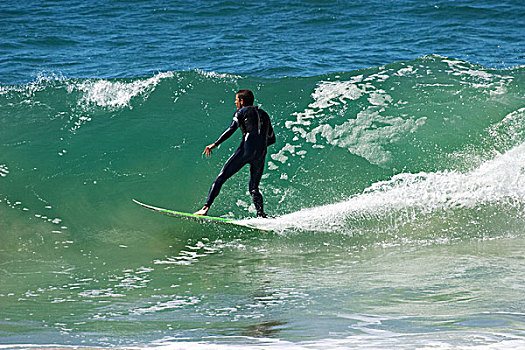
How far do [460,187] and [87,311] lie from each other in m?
5.34

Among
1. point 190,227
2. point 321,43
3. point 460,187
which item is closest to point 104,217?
point 190,227

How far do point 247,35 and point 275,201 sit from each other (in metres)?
9.30

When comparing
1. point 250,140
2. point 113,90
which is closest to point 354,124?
point 250,140

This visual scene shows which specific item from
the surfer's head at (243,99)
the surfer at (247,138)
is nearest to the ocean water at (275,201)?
the surfer at (247,138)

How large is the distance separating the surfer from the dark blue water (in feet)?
20.2

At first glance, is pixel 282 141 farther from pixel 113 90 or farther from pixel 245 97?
pixel 113 90

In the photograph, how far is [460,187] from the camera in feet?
26.9

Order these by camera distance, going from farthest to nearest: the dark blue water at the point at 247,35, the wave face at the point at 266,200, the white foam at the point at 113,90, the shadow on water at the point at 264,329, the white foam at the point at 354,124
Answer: the dark blue water at the point at 247,35 < the white foam at the point at 113,90 < the white foam at the point at 354,124 < the wave face at the point at 266,200 < the shadow on water at the point at 264,329

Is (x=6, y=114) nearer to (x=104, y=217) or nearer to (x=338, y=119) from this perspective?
(x=104, y=217)

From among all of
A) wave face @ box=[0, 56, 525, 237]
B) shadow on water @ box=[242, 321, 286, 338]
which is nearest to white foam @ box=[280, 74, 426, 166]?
wave face @ box=[0, 56, 525, 237]

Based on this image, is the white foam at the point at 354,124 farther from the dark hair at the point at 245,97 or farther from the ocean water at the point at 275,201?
the dark hair at the point at 245,97

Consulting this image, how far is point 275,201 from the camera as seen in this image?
8555mm

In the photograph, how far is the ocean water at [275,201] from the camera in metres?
4.57

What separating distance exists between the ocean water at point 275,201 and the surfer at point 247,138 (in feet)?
2.28
